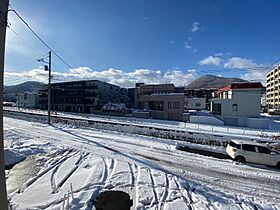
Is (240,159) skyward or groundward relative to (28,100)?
groundward

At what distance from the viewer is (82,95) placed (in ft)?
185

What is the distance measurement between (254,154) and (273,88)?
257 feet

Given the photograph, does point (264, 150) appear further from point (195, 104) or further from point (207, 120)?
point (195, 104)

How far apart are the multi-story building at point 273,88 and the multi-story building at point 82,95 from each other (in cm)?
5265

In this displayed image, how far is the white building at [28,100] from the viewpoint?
7131 centimetres

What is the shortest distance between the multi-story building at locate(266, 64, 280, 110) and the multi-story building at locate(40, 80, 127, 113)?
173 feet

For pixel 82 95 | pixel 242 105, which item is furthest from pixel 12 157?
pixel 82 95

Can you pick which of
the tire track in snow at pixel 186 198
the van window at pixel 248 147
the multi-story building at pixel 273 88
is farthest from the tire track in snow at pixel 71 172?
the multi-story building at pixel 273 88

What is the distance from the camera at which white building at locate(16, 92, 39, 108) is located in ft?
234

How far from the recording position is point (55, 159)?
12.3 meters

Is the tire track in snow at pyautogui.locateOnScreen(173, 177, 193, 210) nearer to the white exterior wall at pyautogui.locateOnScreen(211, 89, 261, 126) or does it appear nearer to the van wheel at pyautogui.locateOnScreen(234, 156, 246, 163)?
the van wheel at pyautogui.locateOnScreen(234, 156, 246, 163)

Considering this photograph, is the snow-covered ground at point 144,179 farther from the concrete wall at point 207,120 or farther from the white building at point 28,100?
the white building at point 28,100

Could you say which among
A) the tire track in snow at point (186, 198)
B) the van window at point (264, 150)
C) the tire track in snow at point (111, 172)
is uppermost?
the van window at point (264, 150)

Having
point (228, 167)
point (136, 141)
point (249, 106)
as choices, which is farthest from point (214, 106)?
point (228, 167)
